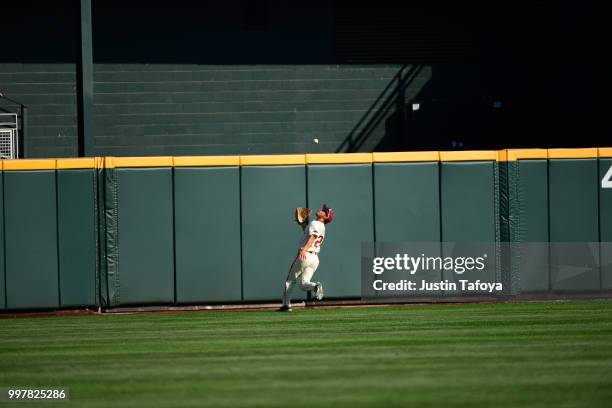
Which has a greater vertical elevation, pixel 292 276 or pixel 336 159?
pixel 336 159

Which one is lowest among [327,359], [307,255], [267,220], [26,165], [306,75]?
[327,359]

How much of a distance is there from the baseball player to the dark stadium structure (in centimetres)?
785

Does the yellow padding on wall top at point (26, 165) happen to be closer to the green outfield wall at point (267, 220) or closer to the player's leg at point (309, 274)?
the green outfield wall at point (267, 220)

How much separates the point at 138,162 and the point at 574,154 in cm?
809

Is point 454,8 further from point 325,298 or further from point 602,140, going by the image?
point 325,298

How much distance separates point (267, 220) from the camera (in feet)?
59.4

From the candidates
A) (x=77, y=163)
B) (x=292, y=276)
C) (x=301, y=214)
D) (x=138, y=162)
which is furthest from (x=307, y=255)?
(x=77, y=163)

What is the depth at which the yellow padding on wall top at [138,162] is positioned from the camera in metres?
18.0

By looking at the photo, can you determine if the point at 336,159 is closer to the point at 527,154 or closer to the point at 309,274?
the point at 309,274

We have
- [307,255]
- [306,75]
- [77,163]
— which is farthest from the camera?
[306,75]

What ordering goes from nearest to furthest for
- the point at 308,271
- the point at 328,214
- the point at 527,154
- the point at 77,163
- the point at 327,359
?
the point at 327,359 → the point at 308,271 → the point at 328,214 → the point at 77,163 → the point at 527,154

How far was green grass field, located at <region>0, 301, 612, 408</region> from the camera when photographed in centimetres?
915

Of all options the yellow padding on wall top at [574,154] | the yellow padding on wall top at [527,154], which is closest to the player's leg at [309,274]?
the yellow padding on wall top at [527,154]

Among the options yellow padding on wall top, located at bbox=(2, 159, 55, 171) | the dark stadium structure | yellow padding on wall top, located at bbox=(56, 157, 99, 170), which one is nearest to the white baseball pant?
yellow padding on wall top, located at bbox=(56, 157, 99, 170)
